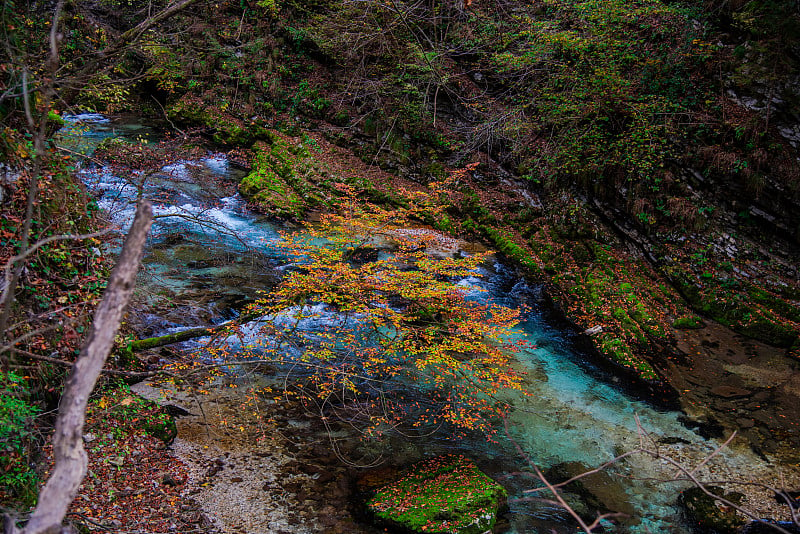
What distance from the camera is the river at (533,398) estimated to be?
645 centimetres

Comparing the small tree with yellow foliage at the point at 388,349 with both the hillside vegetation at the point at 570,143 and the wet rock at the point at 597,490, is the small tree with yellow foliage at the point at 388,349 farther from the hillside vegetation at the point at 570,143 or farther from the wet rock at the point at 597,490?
the hillside vegetation at the point at 570,143

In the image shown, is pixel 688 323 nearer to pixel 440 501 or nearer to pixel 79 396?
pixel 440 501

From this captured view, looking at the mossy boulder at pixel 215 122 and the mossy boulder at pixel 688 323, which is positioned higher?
the mossy boulder at pixel 215 122

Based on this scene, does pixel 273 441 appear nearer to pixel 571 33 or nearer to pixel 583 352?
pixel 583 352

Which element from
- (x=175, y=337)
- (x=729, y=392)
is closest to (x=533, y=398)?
(x=729, y=392)

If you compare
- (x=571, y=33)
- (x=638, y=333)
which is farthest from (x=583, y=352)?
(x=571, y=33)

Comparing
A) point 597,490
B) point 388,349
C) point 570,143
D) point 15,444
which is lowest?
point 597,490

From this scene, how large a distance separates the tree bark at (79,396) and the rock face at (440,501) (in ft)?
14.2

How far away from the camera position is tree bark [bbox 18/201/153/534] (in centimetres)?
219

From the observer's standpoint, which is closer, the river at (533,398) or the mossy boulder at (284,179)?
the river at (533,398)

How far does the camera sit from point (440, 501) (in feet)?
19.7

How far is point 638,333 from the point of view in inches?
415

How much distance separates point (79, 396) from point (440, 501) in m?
5.05

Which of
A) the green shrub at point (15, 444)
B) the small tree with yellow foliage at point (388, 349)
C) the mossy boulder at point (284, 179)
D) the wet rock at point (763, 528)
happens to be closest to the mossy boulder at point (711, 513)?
the wet rock at point (763, 528)
